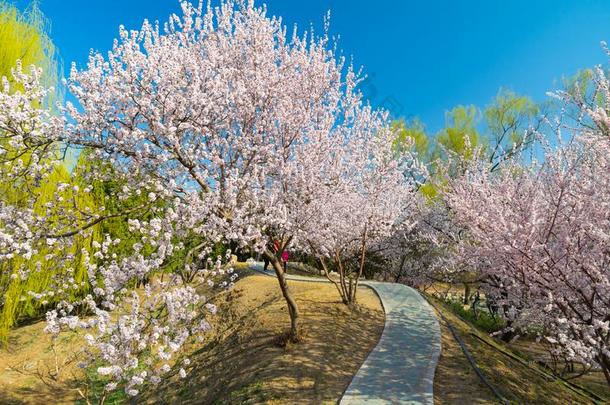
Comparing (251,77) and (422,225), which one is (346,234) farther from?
(422,225)

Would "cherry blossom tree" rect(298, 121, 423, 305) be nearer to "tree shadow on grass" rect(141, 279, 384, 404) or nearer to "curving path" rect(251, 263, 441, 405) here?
"tree shadow on grass" rect(141, 279, 384, 404)

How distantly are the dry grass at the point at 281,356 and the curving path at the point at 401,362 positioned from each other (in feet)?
1.05

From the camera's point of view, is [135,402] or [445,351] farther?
[135,402]

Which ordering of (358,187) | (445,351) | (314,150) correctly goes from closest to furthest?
(445,351)
(314,150)
(358,187)

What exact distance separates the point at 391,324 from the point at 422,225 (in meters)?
12.5

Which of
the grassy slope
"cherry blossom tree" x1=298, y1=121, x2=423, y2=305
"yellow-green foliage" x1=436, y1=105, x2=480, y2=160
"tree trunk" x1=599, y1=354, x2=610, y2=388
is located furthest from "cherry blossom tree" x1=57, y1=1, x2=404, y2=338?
"yellow-green foliage" x1=436, y1=105, x2=480, y2=160

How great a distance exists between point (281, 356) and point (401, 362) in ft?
9.40

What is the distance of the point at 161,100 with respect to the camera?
7.04 metres

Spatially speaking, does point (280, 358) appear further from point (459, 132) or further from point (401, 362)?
point (459, 132)

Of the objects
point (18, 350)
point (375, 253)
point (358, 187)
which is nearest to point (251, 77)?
point (358, 187)

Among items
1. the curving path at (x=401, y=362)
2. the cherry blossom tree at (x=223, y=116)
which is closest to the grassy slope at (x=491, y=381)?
the curving path at (x=401, y=362)

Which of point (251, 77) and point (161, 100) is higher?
point (251, 77)

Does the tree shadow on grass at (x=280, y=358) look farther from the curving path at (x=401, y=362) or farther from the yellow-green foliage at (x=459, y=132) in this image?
the yellow-green foliage at (x=459, y=132)

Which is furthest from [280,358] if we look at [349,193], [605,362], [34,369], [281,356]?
[34,369]
